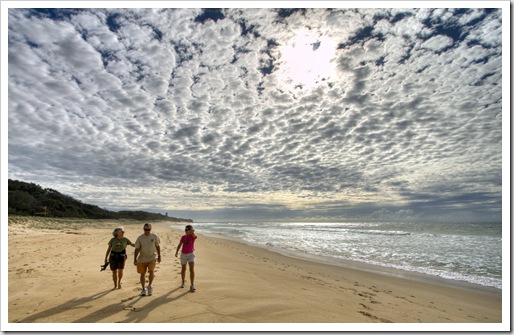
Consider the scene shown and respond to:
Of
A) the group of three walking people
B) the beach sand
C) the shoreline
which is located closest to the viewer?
the beach sand

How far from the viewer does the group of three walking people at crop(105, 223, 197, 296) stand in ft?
26.2

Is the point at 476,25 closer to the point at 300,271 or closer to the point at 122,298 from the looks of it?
the point at 300,271

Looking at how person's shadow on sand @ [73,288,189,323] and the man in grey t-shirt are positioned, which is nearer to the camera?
person's shadow on sand @ [73,288,189,323]

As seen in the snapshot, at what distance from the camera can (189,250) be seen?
8672 mm

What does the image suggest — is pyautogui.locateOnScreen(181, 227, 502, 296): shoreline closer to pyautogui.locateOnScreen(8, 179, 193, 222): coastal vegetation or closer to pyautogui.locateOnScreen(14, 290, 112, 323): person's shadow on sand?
pyautogui.locateOnScreen(14, 290, 112, 323): person's shadow on sand

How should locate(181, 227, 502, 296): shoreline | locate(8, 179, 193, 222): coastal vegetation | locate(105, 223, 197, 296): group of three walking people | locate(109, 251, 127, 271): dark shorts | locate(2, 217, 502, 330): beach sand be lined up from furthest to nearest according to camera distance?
locate(8, 179, 193, 222): coastal vegetation < locate(181, 227, 502, 296): shoreline < locate(109, 251, 127, 271): dark shorts < locate(105, 223, 197, 296): group of three walking people < locate(2, 217, 502, 330): beach sand

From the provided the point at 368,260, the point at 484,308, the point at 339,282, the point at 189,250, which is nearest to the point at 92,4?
the point at 189,250

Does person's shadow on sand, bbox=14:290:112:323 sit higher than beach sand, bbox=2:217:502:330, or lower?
higher

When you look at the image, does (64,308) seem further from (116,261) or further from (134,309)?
(116,261)

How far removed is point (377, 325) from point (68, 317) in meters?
6.98

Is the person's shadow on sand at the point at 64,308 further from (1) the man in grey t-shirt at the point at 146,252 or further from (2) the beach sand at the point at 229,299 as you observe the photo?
(1) the man in grey t-shirt at the point at 146,252

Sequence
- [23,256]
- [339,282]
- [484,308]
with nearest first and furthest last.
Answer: [484,308]
[339,282]
[23,256]

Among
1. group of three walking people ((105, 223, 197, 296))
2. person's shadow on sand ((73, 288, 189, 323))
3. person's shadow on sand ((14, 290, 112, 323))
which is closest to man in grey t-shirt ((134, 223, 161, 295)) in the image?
group of three walking people ((105, 223, 197, 296))

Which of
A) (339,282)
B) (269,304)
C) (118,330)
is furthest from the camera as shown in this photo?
(339,282)
